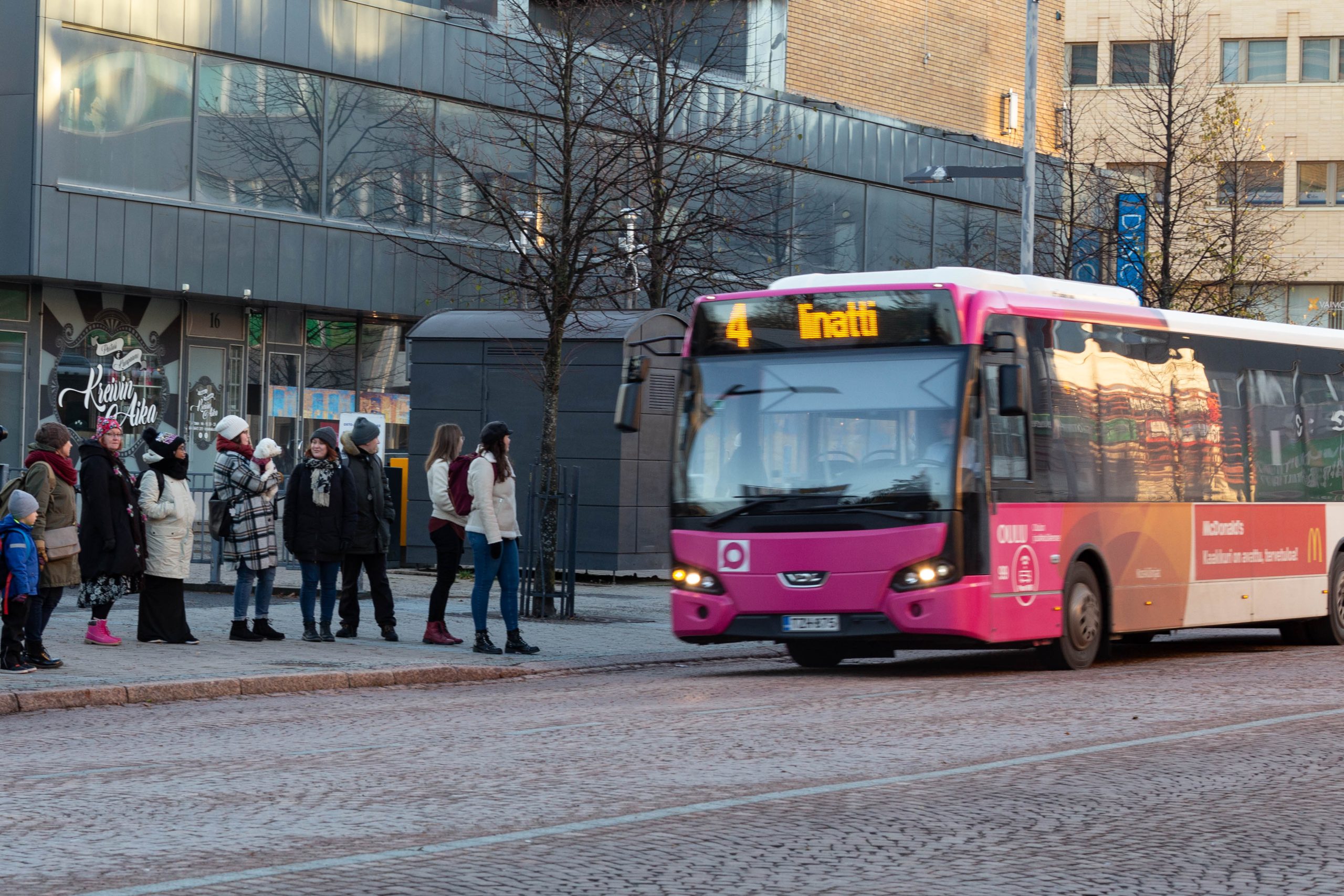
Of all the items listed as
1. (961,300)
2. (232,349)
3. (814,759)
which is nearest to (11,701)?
(814,759)

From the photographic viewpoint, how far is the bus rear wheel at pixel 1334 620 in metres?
18.9

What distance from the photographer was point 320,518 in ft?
52.5

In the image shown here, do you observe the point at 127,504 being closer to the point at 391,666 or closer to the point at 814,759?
the point at 391,666

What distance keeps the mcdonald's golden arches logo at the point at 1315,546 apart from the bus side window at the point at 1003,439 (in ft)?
17.2

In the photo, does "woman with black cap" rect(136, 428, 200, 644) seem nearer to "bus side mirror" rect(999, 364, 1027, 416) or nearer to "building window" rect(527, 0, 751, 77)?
"bus side mirror" rect(999, 364, 1027, 416)

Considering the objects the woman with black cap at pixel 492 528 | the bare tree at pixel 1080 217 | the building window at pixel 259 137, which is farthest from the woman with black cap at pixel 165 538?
the bare tree at pixel 1080 217

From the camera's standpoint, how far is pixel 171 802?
26.2ft

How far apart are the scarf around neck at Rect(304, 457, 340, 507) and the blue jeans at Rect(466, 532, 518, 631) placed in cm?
122

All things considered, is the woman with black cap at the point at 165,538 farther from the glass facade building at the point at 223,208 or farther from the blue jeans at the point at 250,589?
the glass facade building at the point at 223,208

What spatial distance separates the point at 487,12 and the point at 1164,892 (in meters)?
27.0

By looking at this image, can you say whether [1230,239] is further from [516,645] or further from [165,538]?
[165,538]

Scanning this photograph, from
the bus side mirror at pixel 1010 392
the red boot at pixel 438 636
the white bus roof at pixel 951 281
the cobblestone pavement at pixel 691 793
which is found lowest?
the cobblestone pavement at pixel 691 793

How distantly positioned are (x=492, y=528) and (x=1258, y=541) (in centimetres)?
709

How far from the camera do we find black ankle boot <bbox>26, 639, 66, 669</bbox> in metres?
13.3
